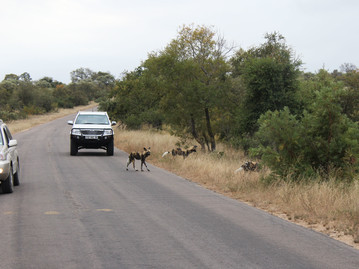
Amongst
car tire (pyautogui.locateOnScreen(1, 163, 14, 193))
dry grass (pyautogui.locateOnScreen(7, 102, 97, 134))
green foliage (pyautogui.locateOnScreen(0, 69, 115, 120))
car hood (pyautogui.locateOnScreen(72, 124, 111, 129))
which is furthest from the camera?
green foliage (pyautogui.locateOnScreen(0, 69, 115, 120))

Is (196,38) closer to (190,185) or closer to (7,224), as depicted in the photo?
(190,185)

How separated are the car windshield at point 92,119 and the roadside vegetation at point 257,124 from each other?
258 centimetres

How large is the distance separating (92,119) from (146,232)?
1637cm

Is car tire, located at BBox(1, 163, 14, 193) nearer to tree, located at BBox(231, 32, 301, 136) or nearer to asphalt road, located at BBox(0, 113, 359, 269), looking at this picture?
asphalt road, located at BBox(0, 113, 359, 269)

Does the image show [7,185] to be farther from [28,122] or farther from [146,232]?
[28,122]

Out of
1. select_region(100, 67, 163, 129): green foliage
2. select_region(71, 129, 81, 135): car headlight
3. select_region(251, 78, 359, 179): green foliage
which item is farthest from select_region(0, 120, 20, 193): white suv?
select_region(100, 67, 163, 129): green foliage

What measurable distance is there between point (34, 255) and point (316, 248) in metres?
3.72

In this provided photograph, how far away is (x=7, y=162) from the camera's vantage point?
10.8m

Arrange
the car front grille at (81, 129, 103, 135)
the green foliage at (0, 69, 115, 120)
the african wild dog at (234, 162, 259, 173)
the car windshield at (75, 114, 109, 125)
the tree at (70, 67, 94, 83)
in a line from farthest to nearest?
1. the tree at (70, 67, 94, 83)
2. the green foliage at (0, 69, 115, 120)
3. the car windshield at (75, 114, 109, 125)
4. the car front grille at (81, 129, 103, 135)
5. the african wild dog at (234, 162, 259, 173)

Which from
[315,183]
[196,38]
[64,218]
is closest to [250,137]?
[196,38]

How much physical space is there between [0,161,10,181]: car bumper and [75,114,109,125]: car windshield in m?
12.3

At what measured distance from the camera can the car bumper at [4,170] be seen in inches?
416

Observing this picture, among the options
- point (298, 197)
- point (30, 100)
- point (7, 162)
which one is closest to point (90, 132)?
point (7, 162)

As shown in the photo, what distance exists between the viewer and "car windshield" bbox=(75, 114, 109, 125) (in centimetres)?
2311
